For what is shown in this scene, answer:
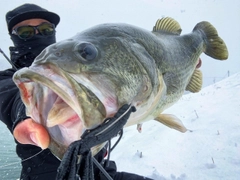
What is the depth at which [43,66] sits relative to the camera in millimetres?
1079

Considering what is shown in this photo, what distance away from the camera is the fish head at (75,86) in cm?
105

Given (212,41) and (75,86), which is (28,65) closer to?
(75,86)

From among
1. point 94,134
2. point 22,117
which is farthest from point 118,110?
point 22,117

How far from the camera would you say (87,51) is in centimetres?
123

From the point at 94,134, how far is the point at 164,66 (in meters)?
0.99

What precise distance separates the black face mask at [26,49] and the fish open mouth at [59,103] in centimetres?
149

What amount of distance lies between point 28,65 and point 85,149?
1.68m

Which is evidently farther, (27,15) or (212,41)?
(212,41)

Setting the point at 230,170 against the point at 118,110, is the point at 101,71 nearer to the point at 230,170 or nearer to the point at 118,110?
the point at 118,110

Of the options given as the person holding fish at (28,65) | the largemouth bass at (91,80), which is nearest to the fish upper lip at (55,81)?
the largemouth bass at (91,80)

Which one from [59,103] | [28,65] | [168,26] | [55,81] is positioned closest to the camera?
[55,81]

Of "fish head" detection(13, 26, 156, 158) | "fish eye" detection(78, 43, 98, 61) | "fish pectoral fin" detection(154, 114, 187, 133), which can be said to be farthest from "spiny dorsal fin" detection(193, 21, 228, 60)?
"fish eye" detection(78, 43, 98, 61)

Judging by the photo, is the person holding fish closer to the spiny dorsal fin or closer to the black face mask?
the black face mask

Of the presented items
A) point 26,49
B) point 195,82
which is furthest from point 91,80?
point 195,82
